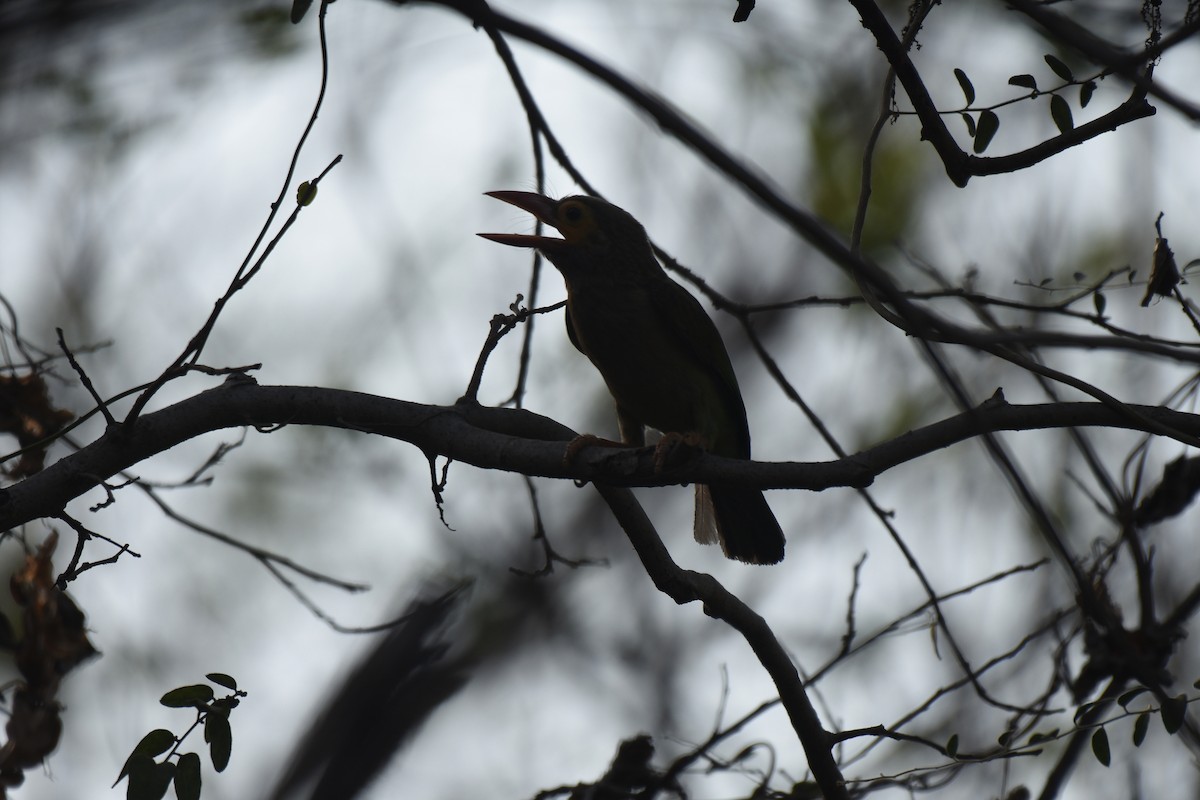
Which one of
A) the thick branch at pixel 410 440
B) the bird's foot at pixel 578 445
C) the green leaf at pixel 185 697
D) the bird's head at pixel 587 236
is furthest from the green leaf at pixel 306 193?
the bird's head at pixel 587 236

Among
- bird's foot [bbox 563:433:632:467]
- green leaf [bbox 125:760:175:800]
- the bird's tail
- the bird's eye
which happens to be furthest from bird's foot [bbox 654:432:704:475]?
the bird's eye

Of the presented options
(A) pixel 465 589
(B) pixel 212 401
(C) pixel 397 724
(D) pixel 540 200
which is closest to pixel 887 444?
(A) pixel 465 589

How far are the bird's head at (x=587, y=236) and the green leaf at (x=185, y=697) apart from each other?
2.55m

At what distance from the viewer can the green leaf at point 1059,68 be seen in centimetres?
332

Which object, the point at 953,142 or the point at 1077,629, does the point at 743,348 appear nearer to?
the point at 1077,629

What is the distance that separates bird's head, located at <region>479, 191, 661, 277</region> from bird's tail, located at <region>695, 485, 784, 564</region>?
111cm

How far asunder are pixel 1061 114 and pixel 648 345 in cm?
192

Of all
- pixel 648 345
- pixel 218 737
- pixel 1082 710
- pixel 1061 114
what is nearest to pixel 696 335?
pixel 648 345

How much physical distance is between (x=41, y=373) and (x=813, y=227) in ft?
10.1

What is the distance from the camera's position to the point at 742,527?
4.96m

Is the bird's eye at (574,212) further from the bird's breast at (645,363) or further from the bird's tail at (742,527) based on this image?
the bird's tail at (742,527)

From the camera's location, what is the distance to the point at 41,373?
393 centimetres

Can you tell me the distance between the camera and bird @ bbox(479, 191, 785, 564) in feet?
15.3

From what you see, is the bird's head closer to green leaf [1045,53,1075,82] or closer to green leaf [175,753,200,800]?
green leaf [1045,53,1075,82]
